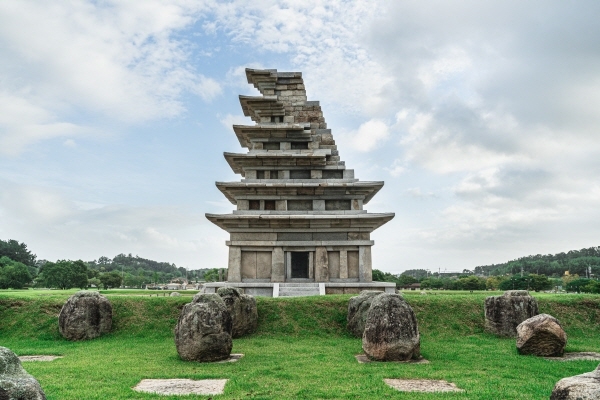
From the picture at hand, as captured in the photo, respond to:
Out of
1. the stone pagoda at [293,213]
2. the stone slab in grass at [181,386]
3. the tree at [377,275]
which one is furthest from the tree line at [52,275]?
the stone slab in grass at [181,386]

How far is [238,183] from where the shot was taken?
2809cm

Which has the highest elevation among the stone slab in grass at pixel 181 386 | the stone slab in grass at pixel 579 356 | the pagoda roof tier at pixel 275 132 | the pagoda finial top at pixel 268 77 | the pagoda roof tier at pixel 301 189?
the pagoda finial top at pixel 268 77

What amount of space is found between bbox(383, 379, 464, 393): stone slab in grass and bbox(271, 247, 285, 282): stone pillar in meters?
17.2

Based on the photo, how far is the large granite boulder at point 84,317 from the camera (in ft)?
51.1

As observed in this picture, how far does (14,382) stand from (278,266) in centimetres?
2154

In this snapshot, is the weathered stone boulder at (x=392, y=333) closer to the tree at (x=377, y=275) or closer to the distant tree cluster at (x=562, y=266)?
the tree at (x=377, y=275)

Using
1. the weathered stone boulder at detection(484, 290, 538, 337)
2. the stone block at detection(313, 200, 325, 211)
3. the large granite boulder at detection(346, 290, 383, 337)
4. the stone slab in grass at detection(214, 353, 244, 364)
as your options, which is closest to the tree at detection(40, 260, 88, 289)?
the stone block at detection(313, 200, 325, 211)

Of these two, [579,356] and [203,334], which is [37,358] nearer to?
[203,334]

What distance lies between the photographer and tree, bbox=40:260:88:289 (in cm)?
5538

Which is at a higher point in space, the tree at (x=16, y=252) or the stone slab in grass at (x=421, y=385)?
the tree at (x=16, y=252)

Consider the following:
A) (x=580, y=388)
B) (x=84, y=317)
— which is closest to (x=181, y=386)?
(x=580, y=388)

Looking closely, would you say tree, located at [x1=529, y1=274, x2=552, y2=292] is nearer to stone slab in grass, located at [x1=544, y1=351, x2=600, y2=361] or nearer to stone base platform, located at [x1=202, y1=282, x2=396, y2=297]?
stone base platform, located at [x1=202, y1=282, x2=396, y2=297]

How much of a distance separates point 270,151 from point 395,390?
23.1 m

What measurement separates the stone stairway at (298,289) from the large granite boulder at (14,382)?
19535 mm
